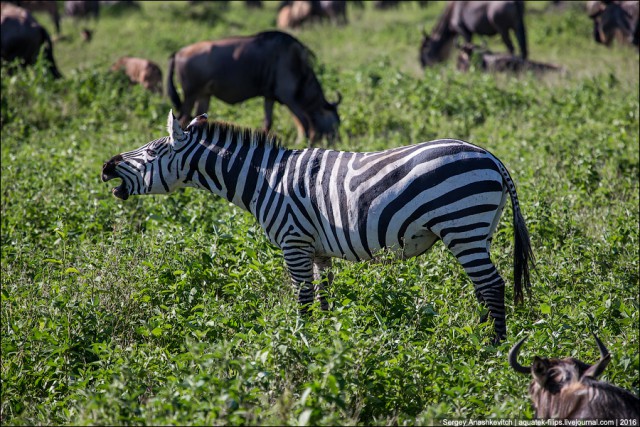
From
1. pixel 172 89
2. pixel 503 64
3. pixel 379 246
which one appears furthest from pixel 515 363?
pixel 503 64

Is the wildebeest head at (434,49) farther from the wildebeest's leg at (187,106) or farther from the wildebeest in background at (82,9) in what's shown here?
the wildebeest in background at (82,9)

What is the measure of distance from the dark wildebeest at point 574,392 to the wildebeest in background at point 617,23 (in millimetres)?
15082

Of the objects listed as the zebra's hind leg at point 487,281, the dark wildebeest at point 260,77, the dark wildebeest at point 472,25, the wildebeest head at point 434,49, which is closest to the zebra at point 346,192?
the zebra's hind leg at point 487,281

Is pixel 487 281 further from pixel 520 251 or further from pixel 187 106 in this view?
pixel 187 106

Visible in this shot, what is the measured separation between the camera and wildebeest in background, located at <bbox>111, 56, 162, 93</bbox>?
1532 centimetres

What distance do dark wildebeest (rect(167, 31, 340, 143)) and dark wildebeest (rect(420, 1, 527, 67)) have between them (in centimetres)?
604

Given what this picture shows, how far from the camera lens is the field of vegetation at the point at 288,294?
4.27 meters

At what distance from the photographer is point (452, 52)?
62.6 feet

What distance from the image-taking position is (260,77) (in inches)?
485

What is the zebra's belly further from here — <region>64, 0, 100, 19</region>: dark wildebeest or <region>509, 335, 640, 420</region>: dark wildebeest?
<region>64, 0, 100, 19</region>: dark wildebeest

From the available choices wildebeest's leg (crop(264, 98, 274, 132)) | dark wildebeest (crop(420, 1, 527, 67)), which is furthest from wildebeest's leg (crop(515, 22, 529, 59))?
wildebeest's leg (crop(264, 98, 274, 132))

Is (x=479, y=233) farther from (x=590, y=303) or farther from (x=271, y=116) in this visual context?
(x=271, y=116)

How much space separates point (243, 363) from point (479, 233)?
2067 mm

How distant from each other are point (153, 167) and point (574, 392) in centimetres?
353
